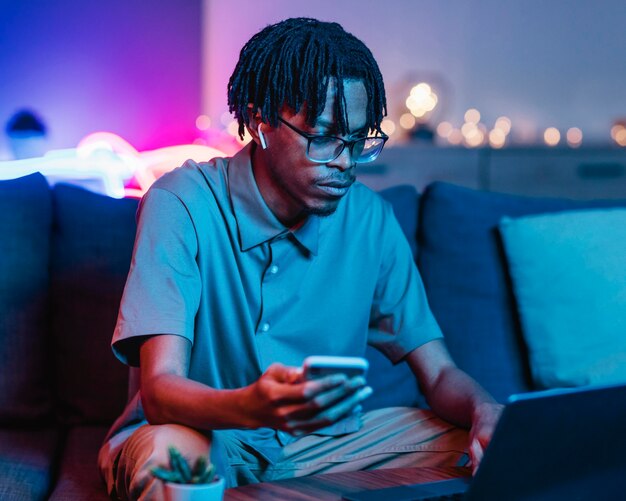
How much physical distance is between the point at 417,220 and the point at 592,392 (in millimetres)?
1155

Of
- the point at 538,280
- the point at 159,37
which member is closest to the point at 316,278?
the point at 538,280

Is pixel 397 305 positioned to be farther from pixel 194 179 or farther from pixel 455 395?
pixel 194 179

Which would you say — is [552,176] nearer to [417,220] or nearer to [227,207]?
[417,220]

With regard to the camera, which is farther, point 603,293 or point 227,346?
point 603,293

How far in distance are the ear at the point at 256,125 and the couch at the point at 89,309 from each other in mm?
511

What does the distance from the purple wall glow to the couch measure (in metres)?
1.88

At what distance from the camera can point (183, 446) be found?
1.21m

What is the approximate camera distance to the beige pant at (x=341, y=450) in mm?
1446

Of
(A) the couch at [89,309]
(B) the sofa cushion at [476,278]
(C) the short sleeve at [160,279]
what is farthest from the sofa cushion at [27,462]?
(B) the sofa cushion at [476,278]

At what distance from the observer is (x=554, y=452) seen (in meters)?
1.04

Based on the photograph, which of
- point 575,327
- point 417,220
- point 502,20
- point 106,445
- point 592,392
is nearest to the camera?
point 592,392

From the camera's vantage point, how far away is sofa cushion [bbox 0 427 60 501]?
1.55 m

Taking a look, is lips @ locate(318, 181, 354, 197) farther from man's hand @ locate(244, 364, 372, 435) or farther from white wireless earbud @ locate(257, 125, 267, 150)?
man's hand @ locate(244, 364, 372, 435)

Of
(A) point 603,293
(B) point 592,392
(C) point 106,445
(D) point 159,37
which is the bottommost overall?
(C) point 106,445
